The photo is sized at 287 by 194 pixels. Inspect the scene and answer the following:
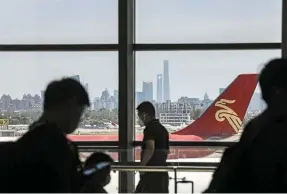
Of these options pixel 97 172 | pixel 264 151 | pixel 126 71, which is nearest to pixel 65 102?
pixel 97 172

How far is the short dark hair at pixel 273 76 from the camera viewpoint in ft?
3.85

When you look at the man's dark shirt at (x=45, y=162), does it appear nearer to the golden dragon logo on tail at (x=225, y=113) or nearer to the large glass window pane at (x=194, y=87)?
the large glass window pane at (x=194, y=87)

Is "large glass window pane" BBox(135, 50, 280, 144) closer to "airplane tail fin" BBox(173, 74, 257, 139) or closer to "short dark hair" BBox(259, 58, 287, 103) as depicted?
"airplane tail fin" BBox(173, 74, 257, 139)

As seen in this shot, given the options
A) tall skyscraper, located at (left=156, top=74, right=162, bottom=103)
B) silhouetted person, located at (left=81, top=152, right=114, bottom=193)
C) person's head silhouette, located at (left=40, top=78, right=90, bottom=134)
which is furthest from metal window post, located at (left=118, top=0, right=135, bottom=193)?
person's head silhouette, located at (left=40, top=78, right=90, bottom=134)

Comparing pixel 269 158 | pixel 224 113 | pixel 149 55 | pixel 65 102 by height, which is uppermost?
pixel 149 55

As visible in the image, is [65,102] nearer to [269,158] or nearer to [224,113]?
[269,158]

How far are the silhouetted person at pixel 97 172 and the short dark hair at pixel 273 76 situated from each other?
1.69 feet

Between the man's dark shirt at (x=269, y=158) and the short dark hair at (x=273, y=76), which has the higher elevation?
the short dark hair at (x=273, y=76)

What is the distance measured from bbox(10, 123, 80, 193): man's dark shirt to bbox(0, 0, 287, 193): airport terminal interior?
428 centimetres

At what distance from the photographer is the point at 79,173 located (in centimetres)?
130

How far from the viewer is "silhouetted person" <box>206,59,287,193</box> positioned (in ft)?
3.76
